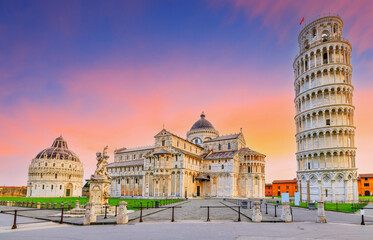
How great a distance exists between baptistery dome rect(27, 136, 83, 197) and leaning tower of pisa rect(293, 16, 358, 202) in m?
99.8

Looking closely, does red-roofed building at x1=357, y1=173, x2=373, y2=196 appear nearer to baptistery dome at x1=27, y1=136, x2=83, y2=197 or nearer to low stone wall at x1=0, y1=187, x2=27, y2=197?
baptistery dome at x1=27, y1=136, x2=83, y2=197

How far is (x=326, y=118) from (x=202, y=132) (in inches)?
1669

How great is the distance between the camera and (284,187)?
97.9 m

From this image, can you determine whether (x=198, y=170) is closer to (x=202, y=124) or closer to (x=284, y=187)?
(x=202, y=124)

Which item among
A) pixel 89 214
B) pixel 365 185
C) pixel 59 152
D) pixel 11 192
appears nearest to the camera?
pixel 89 214

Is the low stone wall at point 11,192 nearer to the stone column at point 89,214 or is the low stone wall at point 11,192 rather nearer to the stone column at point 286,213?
the stone column at point 89,214

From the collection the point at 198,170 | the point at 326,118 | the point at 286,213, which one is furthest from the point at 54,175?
the point at 286,213

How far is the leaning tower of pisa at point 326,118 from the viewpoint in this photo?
44.5 metres

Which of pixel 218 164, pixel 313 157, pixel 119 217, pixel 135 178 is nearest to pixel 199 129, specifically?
pixel 218 164

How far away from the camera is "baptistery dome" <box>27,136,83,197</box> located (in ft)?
367

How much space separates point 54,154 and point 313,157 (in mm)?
106871

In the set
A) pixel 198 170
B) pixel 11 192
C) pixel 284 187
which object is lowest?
pixel 11 192

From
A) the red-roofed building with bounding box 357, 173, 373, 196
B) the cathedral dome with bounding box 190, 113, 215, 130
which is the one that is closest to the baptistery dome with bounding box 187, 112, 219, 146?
the cathedral dome with bounding box 190, 113, 215, 130

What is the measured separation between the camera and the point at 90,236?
12.3 metres
